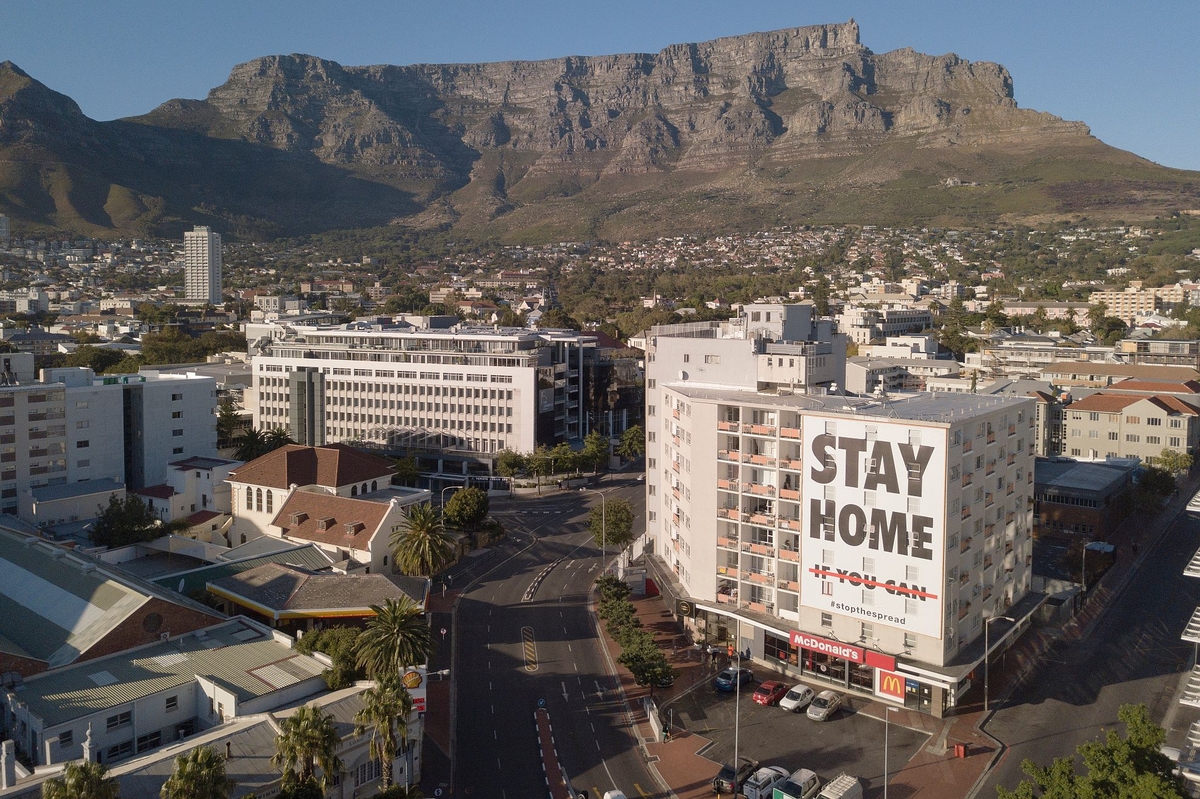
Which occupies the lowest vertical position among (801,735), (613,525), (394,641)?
(801,735)

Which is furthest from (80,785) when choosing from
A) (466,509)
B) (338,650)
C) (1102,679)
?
(1102,679)

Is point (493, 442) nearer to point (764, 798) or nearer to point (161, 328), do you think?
point (764, 798)

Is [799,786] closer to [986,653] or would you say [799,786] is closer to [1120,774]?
[1120,774]

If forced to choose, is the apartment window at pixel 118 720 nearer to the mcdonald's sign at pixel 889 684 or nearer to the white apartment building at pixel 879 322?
the mcdonald's sign at pixel 889 684

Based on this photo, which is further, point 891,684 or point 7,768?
point 891,684

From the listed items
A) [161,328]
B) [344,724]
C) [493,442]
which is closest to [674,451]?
[344,724]
